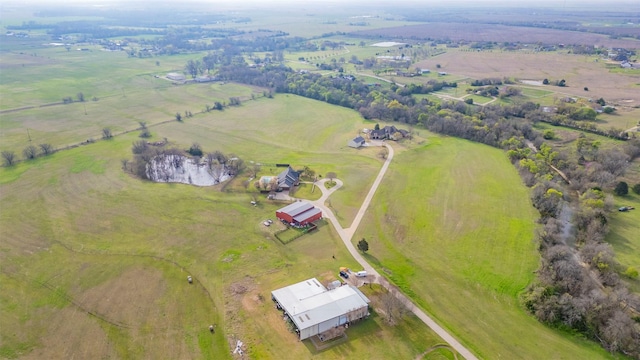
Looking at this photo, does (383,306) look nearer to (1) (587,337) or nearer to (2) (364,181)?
(1) (587,337)

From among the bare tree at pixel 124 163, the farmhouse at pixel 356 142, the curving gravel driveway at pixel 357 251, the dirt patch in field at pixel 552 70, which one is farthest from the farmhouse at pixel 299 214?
the dirt patch in field at pixel 552 70

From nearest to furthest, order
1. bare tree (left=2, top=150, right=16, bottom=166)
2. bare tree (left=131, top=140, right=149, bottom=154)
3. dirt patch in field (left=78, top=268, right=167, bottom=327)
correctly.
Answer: dirt patch in field (left=78, top=268, right=167, bottom=327), bare tree (left=2, top=150, right=16, bottom=166), bare tree (left=131, top=140, right=149, bottom=154)

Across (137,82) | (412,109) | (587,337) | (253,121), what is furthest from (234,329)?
(137,82)

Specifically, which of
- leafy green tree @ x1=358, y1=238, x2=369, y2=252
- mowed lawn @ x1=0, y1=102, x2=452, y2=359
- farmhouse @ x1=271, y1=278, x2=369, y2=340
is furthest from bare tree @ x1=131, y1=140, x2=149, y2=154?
farmhouse @ x1=271, y1=278, x2=369, y2=340

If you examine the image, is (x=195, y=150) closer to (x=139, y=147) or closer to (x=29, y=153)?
(x=139, y=147)

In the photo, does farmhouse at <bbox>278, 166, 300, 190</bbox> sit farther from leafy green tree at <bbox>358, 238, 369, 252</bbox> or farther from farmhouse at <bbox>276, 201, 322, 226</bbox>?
leafy green tree at <bbox>358, 238, 369, 252</bbox>

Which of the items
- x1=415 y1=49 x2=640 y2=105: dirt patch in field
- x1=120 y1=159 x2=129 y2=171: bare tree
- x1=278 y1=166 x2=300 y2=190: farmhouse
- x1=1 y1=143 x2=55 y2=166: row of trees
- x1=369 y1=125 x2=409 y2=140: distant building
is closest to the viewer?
x1=278 y1=166 x2=300 y2=190: farmhouse

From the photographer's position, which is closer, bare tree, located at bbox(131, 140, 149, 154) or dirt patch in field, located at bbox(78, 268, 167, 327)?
dirt patch in field, located at bbox(78, 268, 167, 327)
